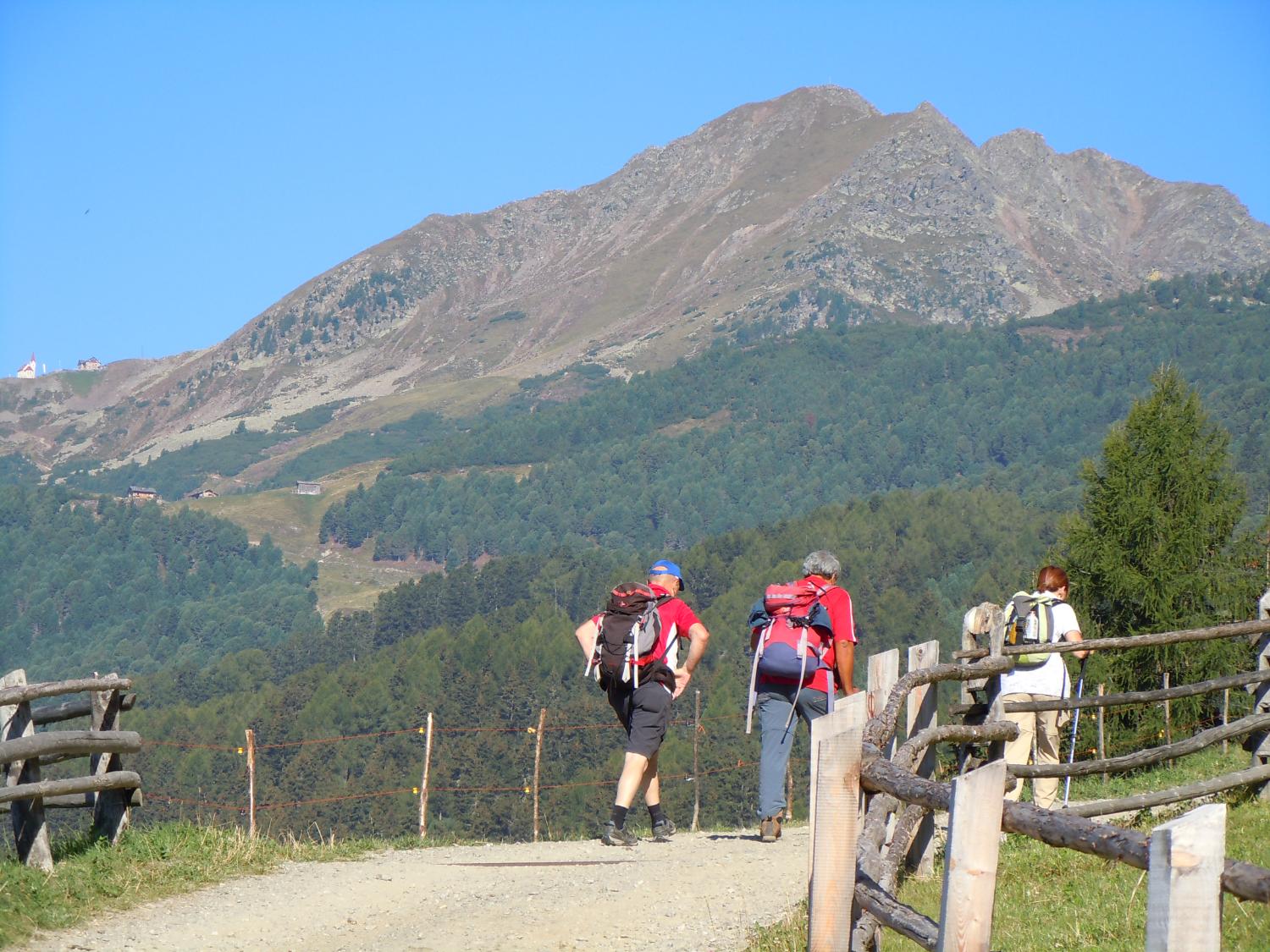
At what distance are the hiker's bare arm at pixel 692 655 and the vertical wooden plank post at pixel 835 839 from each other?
503cm

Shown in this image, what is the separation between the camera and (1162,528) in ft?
122

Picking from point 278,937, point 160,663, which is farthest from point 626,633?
point 160,663

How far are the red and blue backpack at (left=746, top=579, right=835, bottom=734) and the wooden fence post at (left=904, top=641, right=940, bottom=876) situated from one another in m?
1.78

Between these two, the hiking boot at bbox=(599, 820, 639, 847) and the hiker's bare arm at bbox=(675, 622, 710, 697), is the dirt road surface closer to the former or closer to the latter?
the hiking boot at bbox=(599, 820, 639, 847)

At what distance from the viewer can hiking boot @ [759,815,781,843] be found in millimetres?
10781

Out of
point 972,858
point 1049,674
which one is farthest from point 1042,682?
point 972,858

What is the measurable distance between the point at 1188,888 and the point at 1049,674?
7.57 meters

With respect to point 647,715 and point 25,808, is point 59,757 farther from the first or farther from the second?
point 647,715

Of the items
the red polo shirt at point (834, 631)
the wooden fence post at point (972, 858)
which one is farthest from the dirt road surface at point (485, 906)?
the wooden fence post at point (972, 858)

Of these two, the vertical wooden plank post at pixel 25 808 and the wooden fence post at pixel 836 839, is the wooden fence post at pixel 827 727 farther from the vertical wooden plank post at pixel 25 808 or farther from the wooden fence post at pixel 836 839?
the vertical wooden plank post at pixel 25 808

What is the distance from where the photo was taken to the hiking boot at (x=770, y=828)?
10781mm

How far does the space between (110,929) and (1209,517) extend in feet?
112

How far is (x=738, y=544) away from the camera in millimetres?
155750

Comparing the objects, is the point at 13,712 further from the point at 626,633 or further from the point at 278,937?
the point at 626,633
